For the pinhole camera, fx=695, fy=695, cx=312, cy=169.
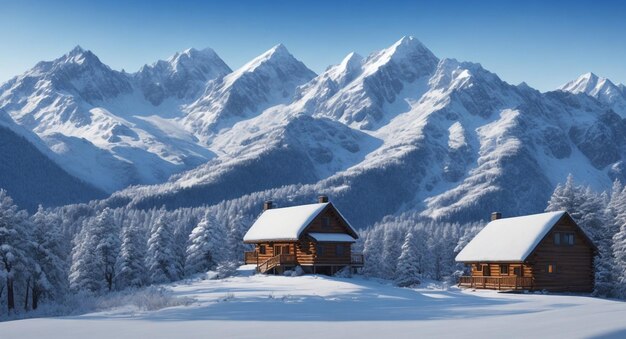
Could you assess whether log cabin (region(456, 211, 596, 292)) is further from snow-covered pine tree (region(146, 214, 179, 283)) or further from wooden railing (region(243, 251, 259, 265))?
snow-covered pine tree (region(146, 214, 179, 283))

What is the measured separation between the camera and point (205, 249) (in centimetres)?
7025

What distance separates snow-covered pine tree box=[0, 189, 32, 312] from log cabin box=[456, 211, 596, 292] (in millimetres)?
36097

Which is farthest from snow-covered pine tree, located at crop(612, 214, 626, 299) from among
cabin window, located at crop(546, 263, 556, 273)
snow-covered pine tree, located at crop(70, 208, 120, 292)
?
snow-covered pine tree, located at crop(70, 208, 120, 292)

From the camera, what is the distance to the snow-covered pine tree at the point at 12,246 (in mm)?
52219

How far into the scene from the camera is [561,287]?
5841 centimetres

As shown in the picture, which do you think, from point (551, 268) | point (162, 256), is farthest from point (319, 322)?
point (162, 256)

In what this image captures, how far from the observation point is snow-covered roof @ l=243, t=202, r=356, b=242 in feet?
208

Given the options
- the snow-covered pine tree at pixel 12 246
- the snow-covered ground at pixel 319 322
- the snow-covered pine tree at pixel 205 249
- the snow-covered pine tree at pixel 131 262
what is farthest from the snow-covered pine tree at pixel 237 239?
the snow-covered ground at pixel 319 322

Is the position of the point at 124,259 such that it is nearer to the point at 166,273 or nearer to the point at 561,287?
the point at 166,273

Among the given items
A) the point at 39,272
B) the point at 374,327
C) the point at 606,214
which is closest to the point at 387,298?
the point at 374,327

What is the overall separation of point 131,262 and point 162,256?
3.26m

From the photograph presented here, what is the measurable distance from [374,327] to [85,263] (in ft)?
183

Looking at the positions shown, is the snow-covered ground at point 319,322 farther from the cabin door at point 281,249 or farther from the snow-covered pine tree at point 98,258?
the snow-covered pine tree at point 98,258

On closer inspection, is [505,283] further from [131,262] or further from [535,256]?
[131,262]
